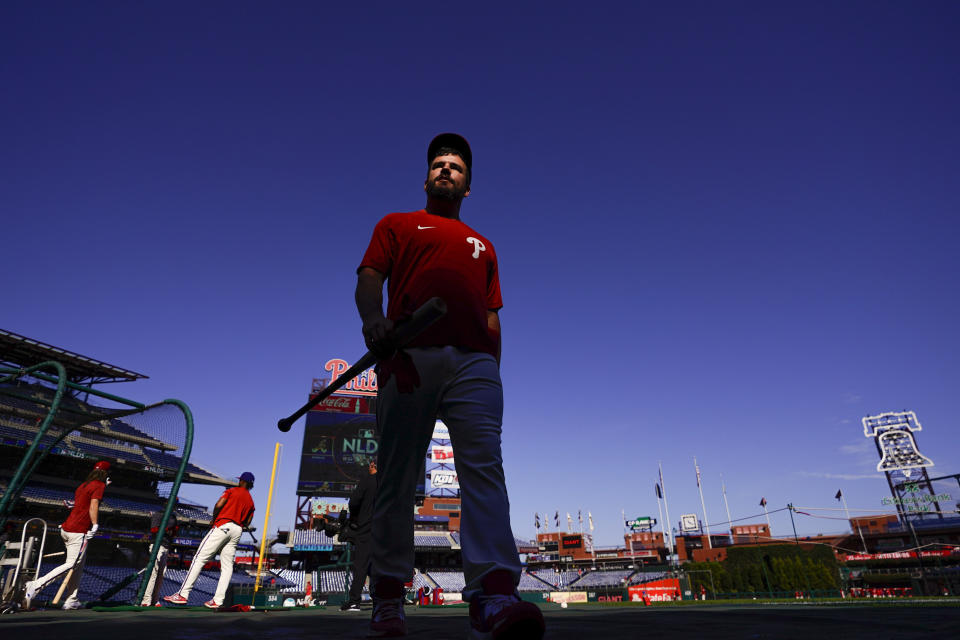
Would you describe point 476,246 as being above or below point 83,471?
below

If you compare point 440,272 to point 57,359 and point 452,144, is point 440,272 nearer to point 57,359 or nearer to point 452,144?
point 452,144

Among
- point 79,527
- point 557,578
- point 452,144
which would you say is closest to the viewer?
point 452,144

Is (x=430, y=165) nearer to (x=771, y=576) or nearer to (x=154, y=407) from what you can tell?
(x=154, y=407)

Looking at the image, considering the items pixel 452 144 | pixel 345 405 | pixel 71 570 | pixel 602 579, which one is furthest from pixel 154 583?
pixel 602 579

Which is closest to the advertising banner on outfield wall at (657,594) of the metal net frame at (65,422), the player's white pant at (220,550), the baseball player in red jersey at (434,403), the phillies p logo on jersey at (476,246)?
the player's white pant at (220,550)

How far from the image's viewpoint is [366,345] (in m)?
2.21

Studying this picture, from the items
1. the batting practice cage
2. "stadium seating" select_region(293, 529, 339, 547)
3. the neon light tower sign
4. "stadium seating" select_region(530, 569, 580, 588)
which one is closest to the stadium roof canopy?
the batting practice cage

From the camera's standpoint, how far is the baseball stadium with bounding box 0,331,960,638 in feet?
9.73

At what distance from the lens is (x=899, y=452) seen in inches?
2756

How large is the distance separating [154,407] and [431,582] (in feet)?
130

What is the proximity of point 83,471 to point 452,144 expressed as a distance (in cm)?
3575

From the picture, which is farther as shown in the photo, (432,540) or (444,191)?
(432,540)

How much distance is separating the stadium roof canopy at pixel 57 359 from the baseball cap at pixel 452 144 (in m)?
36.7

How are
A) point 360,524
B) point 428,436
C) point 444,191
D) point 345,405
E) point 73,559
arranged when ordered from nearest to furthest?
1. point 428,436
2. point 444,191
3. point 73,559
4. point 360,524
5. point 345,405
